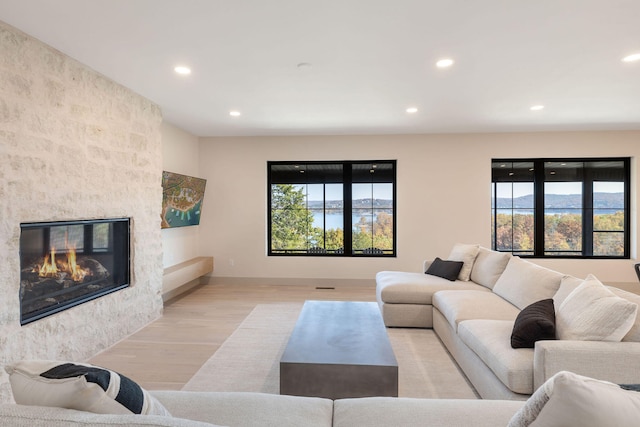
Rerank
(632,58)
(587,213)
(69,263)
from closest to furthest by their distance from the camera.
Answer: (632,58) → (69,263) → (587,213)

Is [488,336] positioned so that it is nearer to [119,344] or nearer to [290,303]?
[290,303]

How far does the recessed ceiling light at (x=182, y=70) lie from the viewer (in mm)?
3164

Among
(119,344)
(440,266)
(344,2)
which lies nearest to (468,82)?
(344,2)

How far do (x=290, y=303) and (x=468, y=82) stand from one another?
11.9ft

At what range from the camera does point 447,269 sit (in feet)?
14.5

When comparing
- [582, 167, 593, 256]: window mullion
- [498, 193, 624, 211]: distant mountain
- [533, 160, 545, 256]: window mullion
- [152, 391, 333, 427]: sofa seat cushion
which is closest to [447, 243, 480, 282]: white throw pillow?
[498, 193, 624, 211]: distant mountain

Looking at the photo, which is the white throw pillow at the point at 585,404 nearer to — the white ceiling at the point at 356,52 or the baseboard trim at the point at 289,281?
the white ceiling at the point at 356,52

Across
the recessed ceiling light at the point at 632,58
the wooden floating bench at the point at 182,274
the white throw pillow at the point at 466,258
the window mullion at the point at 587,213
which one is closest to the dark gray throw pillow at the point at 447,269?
the white throw pillow at the point at 466,258

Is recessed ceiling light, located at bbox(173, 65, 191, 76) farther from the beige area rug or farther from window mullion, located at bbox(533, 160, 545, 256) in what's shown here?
window mullion, located at bbox(533, 160, 545, 256)

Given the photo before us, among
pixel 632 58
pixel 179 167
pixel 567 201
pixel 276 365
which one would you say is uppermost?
pixel 632 58

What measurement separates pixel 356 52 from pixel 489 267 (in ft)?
9.38

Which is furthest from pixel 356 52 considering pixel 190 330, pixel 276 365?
pixel 190 330

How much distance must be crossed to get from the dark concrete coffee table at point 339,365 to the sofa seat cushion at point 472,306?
2.60 feet

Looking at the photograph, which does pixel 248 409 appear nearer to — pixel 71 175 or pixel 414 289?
pixel 71 175
